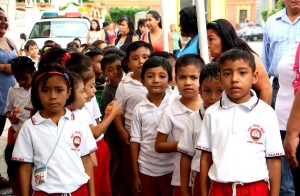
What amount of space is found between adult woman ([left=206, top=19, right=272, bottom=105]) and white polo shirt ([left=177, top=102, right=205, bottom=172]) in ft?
1.67

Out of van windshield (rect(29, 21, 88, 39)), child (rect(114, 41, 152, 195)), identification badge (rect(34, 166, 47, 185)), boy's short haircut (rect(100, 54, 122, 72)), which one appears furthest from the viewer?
van windshield (rect(29, 21, 88, 39))

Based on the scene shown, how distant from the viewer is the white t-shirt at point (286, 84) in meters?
3.24

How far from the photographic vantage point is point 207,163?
2.86 metres

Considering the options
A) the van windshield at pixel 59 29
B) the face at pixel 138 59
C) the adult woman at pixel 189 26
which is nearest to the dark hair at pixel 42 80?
the face at pixel 138 59

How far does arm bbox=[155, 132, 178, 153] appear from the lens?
3.45 m

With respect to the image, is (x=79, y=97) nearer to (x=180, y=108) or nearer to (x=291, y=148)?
(x=180, y=108)

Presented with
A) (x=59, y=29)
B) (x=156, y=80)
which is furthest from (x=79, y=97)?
(x=59, y=29)

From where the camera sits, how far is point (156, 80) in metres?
3.79

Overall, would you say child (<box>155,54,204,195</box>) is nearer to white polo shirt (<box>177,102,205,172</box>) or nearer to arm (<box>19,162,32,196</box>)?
white polo shirt (<box>177,102,205,172</box>)

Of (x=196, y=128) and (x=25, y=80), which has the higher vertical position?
(x=25, y=80)

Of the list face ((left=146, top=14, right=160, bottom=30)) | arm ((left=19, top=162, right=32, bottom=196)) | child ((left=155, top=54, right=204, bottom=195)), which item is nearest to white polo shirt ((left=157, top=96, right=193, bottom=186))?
child ((left=155, top=54, right=204, bottom=195))

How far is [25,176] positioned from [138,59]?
1678mm

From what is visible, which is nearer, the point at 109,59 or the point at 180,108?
the point at 180,108

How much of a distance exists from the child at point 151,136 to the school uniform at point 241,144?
97 cm
